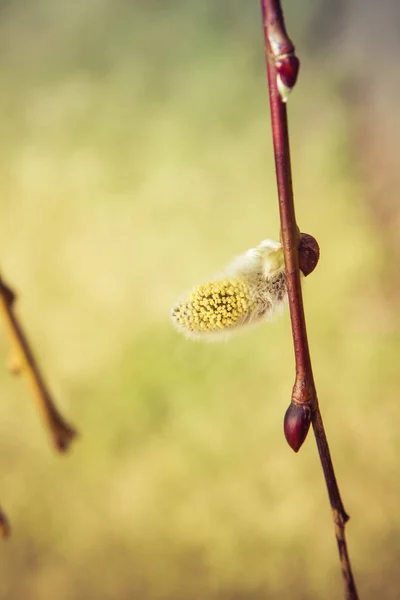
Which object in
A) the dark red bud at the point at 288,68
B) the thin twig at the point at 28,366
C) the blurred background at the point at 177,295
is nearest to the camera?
the dark red bud at the point at 288,68

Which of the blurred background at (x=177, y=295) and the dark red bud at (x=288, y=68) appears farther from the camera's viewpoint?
the blurred background at (x=177, y=295)

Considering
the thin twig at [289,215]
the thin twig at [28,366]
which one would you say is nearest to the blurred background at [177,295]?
the thin twig at [28,366]

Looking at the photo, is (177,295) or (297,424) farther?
(177,295)

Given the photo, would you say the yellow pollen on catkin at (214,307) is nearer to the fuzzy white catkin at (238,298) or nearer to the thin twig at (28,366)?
the fuzzy white catkin at (238,298)

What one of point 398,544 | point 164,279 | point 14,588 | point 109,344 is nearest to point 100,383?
point 109,344

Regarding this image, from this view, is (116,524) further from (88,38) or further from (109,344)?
(88,38)

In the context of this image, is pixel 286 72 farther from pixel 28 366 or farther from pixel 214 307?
pixel 28 366

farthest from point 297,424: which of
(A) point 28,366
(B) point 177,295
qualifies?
(B) point 177,295
